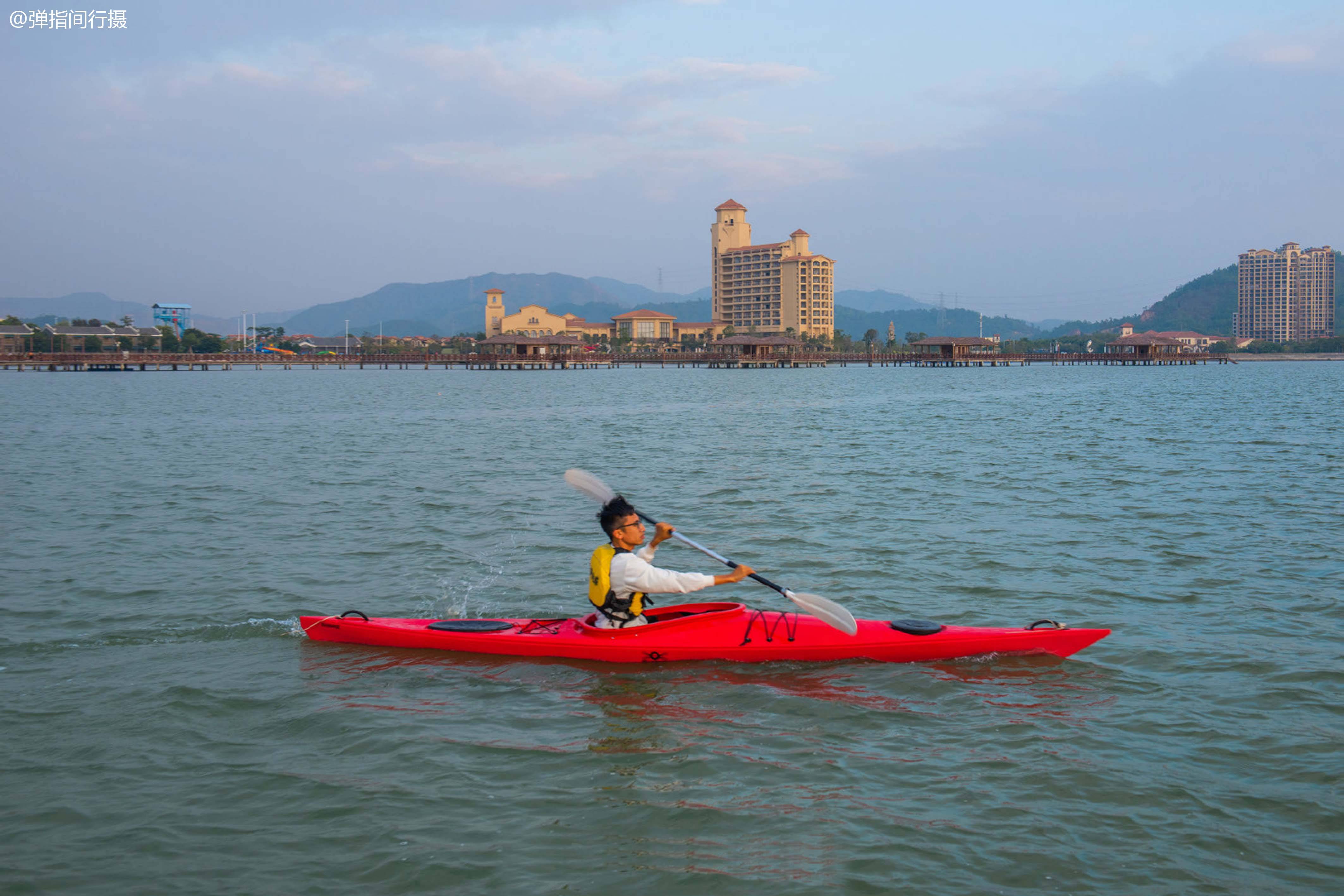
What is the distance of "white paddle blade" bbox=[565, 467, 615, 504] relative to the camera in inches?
324

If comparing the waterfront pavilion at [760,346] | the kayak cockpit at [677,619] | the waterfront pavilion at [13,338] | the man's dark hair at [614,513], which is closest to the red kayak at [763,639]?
the kayak cockpit at [677,619]

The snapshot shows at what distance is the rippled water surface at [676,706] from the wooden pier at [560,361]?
90450 millimetres

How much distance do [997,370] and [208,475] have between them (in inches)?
3960

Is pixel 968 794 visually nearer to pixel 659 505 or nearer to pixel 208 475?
pixel 659 505

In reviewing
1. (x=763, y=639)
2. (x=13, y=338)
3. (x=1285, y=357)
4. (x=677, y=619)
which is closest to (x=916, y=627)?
(x=763, y=639)

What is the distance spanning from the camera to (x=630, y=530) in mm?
6992

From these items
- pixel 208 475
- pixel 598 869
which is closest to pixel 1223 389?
pixel 208 475

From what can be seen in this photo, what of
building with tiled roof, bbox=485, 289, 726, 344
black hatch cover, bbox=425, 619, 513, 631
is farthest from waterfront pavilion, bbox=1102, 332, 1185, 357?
black hatch cover, bbox=425, 619, 513, 631

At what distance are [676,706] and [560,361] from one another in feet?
341

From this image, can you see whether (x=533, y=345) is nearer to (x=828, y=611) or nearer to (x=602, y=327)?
(x=602, y=327)

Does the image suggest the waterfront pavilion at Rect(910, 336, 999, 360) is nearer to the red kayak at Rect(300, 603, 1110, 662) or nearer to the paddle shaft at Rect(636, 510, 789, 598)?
the red kayak at Rect(300, 603, 1110, 662)

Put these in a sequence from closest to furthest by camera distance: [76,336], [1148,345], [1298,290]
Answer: [76,336], [1148,345], [1298,290]

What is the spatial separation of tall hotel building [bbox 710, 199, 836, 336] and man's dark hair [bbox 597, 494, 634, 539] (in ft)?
465

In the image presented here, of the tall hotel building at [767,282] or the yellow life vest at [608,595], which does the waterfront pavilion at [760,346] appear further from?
the yellow life vest at [608,595]
